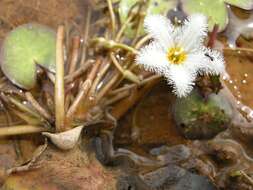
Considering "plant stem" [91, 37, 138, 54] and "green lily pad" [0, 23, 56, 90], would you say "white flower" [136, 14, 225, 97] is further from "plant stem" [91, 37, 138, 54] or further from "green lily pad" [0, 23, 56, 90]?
"green lily pad" [0, 23, 56, 90]

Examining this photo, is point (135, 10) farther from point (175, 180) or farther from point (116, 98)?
point (175, 180)

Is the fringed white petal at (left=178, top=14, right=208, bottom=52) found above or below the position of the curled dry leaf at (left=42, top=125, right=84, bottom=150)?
above

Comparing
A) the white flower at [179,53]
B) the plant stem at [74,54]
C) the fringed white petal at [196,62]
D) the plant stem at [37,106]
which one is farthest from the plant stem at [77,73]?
the fringed white petal at [196,62]

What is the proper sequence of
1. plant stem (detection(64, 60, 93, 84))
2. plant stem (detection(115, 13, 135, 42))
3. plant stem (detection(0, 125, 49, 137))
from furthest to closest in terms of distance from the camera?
1. plant stem (detection(115, 13, 135, 42))
2. plant stem (detection(64, 60, 93, 84))
3. plant stem (detection(0, 125, 49, 137))

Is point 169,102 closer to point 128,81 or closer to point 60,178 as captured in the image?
point 128,81

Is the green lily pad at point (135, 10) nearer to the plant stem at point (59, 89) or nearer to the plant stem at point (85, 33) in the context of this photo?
the plant stem at point (85, 33)

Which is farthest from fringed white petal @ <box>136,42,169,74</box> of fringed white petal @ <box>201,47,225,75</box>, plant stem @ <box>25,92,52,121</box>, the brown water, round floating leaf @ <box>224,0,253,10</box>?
round floating leaf @ <box>224,0,253,10</box>

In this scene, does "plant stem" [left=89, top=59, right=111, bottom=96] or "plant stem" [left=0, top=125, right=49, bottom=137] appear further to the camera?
"plant stem" [left=89, top=59, right=111, bottom=96]
